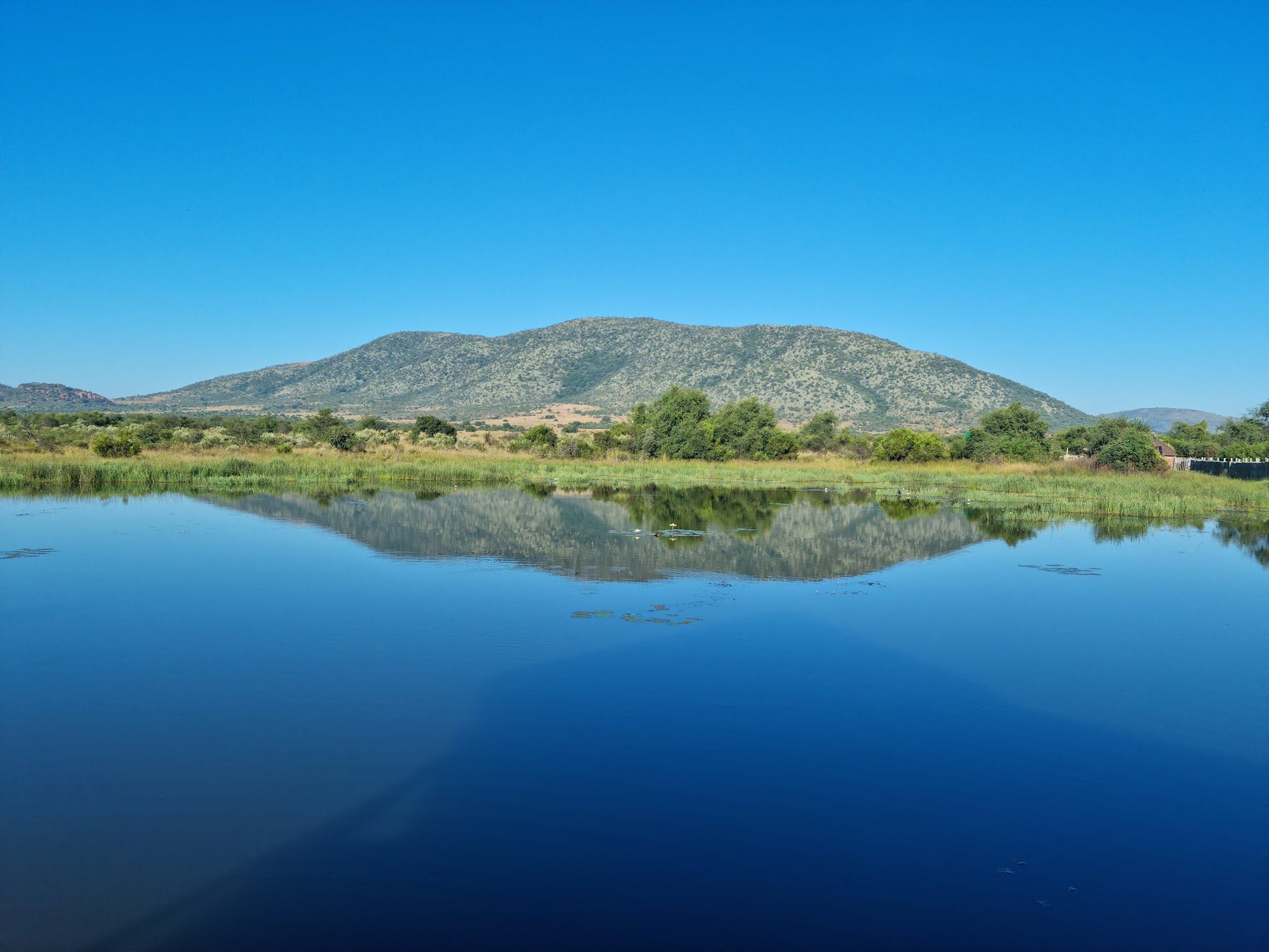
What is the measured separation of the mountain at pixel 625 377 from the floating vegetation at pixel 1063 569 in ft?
294

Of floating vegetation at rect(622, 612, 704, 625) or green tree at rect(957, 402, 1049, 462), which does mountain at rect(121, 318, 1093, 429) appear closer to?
green tree at rect(957, 402, 1049, 462)

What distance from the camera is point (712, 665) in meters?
10.9

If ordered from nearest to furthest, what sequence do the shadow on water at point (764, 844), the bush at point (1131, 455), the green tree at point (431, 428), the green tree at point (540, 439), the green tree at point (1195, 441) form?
the shadow on water at point (764, 844) → the bush at point (1131, 455) → the green tree at point (540, 439) → the green tree at point (431, 428) → the green tree at point (1195, 441)

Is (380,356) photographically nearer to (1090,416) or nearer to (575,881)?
(1090,416)

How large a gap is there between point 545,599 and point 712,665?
4.47m

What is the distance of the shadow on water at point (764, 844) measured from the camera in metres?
5.27

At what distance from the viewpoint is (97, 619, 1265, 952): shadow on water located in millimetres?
5270

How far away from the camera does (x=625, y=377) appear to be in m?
145

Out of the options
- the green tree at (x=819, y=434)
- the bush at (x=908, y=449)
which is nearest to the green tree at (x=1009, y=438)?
the bush at (x=908, y=449)

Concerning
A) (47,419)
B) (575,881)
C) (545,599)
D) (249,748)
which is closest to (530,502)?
(545,599)

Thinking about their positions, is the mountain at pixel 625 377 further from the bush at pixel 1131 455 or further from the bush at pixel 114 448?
the bush at pixel 114 448

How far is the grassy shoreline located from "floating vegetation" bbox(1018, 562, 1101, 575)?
1292cm

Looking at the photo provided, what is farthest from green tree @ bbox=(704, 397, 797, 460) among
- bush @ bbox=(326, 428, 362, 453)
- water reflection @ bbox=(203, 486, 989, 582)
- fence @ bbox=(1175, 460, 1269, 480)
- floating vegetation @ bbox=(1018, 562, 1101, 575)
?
floating vegetation @ bbox=(1018, 562, 1101, 575)

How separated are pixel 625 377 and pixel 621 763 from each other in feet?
456
